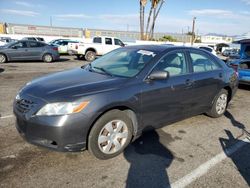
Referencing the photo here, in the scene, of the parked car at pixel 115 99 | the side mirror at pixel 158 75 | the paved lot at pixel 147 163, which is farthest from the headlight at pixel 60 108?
the side mirror at pixel 158 75

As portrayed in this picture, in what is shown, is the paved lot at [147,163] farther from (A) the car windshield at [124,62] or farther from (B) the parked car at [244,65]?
(B) the parked car at [244,65]

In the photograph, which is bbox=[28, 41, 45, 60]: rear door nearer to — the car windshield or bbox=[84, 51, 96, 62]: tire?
bbox=[84, 51, 96, 62]: tire

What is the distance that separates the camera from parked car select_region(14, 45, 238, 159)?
2.70m

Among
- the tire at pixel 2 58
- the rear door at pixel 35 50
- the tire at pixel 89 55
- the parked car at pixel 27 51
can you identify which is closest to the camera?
the tire at pixel 2 58

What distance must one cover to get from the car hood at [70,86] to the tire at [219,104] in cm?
251

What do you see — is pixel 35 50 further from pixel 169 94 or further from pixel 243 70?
pixel 169 94

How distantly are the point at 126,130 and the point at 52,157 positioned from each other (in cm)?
112

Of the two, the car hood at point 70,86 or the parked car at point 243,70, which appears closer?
the car hood at point 70,86

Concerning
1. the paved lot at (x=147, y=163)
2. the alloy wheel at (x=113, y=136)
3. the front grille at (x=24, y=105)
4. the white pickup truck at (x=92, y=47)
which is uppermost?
the white pickup truck at (x=92, y=47)

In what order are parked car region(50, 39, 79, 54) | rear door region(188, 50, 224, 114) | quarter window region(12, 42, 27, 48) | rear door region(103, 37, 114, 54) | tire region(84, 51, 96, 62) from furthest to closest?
parked car region(50, 39, 79, 54), rear door region(103, 37, 114, 54), tire region(84, 51, 96, 62), quarter window region(12, 42, 27, 48), rear door region(188, 50, 224, 114)

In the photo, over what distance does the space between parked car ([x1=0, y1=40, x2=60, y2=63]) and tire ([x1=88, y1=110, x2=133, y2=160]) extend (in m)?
12.8

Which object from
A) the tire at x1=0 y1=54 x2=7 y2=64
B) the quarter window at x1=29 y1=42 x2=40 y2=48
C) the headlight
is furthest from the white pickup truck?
the headlight

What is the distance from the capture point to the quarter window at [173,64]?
3.64m

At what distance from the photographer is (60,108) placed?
2660 millimetres
